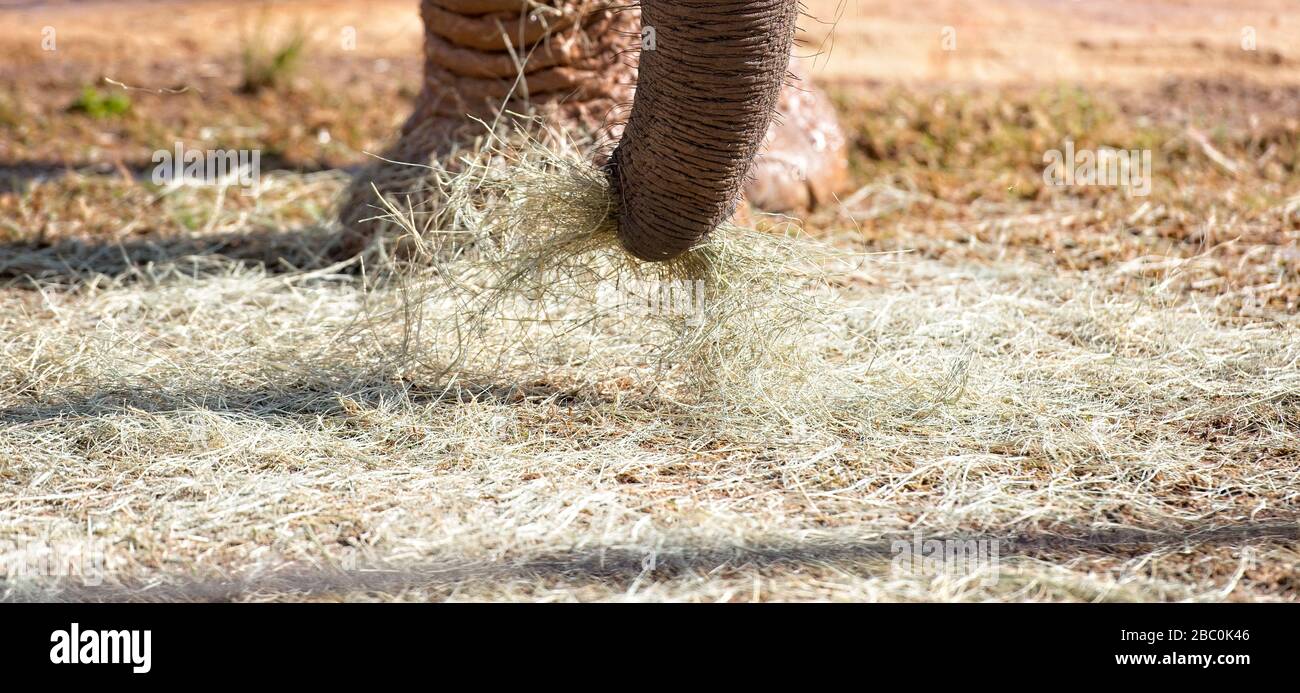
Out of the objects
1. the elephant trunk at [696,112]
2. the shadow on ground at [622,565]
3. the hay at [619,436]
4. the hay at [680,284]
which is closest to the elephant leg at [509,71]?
the hay at [619,436]

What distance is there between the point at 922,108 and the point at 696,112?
191 inches

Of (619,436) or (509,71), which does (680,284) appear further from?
(509,71)

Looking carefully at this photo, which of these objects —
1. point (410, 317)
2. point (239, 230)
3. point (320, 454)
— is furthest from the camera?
point (239, 230)

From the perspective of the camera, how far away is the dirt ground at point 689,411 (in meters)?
3.24

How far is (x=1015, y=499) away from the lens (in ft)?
11.8

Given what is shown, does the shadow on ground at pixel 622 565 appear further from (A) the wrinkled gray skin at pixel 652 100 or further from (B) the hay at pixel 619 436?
(A) the wrinkled gray skin at pixel 652 100

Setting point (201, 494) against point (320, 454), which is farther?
point (320, 454)

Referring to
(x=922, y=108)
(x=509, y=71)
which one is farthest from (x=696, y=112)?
(x=922, y=108)

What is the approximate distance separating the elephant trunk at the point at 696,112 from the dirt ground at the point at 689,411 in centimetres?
21

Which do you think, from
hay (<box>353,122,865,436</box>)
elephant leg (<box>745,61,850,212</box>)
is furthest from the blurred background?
hay (<box>353,122,865,436</box>)

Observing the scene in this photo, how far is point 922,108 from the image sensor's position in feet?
26.5
